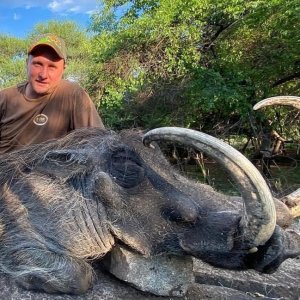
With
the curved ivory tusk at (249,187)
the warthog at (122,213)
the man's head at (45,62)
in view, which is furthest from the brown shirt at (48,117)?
the curved ivory tusk at (249,187)

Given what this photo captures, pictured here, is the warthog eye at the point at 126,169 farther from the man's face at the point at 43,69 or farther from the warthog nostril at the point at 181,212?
the man's face at the point at 43,69

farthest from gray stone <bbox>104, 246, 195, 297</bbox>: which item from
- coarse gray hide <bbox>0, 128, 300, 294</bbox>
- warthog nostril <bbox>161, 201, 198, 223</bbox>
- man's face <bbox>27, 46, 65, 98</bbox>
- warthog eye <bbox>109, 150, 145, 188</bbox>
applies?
man's face <bbox>27, 46, 65, 98</bbox>

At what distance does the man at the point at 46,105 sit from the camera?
357 centimetres

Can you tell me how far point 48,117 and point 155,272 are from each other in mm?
1721

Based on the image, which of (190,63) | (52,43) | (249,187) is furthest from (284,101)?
(190,63)

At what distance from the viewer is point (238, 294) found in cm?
253

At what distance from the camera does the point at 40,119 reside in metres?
3.65

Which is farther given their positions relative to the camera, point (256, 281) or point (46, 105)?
point (46, 105)

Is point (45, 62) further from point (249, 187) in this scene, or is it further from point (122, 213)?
point (249, 187)

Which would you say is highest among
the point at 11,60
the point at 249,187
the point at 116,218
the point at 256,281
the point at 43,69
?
the point at 11,60

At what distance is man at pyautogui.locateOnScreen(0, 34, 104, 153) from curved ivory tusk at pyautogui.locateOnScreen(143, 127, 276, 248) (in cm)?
169

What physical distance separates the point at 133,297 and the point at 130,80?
8.26 m

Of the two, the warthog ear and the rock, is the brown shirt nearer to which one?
the warthog ear

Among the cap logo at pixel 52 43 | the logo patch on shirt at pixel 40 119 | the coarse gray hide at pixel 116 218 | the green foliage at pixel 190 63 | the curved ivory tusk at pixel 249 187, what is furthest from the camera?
the green foliage at pixel 190 63
